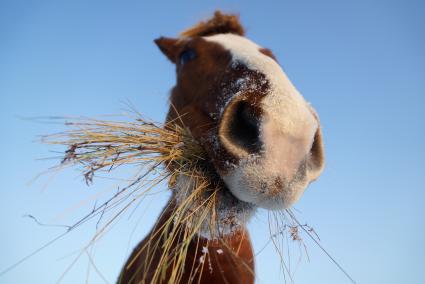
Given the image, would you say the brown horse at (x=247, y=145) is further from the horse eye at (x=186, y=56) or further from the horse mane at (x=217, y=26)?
the horse mane at (x=217, y=26)

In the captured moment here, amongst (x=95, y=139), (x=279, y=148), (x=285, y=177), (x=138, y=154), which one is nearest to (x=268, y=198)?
(x=285, y=177)

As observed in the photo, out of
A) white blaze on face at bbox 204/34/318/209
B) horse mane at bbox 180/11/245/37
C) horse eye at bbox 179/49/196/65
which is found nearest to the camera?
white blaze on face at bbox 204/34/318/209

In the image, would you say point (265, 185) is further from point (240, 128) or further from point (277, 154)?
point (240, 128)

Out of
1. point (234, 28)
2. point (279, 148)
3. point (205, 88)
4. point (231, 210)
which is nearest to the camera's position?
point (279, 148)

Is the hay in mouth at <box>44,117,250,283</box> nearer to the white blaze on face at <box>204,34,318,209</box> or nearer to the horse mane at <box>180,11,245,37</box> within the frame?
the white blaze on face at <box>204,34,318,209</box>

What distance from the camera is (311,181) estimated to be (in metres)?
2.08

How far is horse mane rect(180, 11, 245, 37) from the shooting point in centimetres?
375

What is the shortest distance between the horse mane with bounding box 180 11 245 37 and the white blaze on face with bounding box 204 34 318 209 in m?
2.07

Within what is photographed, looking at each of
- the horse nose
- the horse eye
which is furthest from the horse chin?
the horse eye

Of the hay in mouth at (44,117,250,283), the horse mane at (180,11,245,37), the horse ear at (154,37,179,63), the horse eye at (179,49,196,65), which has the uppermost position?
the horse mane at (180,11,245,37)

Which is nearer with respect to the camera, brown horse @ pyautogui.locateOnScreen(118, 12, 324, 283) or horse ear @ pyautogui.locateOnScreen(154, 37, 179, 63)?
brown horse @ pyautogui.locateOnScreen(118, 12, 324, 283)

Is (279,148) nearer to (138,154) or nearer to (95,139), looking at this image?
(138,154)

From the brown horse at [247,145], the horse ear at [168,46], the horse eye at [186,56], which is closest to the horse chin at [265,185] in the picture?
the brown horse at [247,145]

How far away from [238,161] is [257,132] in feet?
0.61
